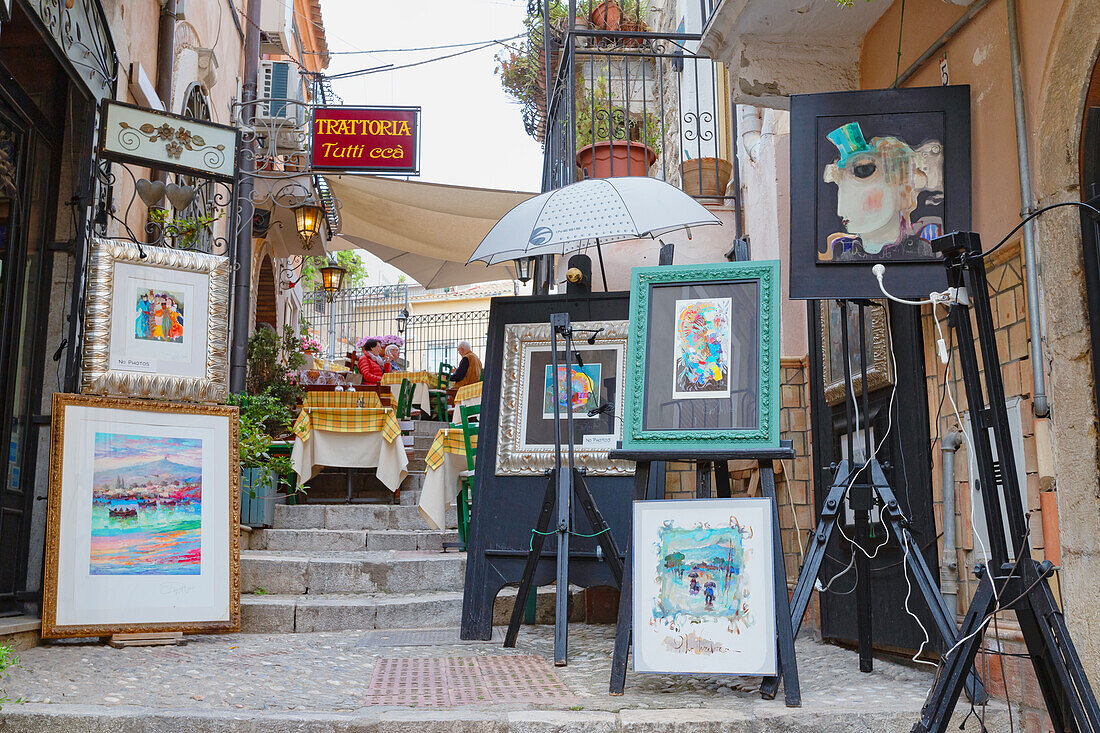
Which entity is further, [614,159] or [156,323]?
[614,159]

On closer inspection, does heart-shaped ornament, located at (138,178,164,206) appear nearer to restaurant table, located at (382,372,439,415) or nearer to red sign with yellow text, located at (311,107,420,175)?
red sign with yellow text, located at (311,107,420,175)

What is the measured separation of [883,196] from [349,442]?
5.88 metres

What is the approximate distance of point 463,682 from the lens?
4.07m

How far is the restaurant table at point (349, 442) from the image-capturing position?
8648mm

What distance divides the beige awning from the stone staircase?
344cm

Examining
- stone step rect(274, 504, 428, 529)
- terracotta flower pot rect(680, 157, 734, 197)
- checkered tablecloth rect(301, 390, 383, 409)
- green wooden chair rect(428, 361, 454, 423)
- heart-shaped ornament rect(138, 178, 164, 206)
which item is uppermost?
terracotta flower pot rect(680, 157, 734, 197)

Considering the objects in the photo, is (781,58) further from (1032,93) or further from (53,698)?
(53,698)

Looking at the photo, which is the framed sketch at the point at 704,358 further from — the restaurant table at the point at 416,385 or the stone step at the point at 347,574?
the restaurant table at the point at 416,385

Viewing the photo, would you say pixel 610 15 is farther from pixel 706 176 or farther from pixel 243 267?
pixel 243 267

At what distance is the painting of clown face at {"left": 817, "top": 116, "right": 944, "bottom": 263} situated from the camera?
403 cm

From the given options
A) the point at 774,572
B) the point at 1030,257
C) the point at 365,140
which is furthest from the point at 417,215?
the point at 1030,257

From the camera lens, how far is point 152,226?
20.7 feet

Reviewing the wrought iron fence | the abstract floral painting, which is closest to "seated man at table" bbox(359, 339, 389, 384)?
the wrought iron fence

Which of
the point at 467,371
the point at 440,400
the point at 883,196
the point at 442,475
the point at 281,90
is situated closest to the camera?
the point at 883,196
